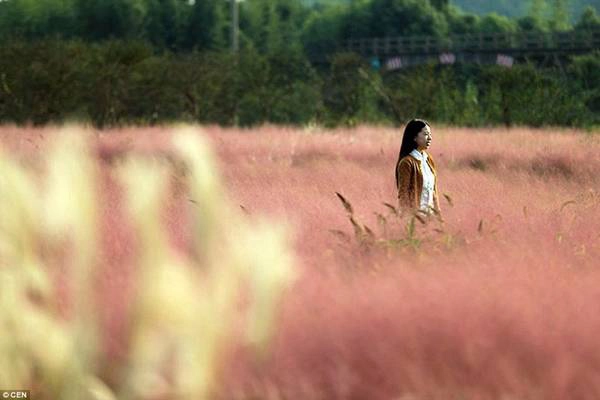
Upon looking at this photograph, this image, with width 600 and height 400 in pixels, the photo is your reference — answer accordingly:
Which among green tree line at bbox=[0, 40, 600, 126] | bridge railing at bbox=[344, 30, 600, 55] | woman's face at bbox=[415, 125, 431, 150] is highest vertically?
woman's face at bbox=[415, 125, 431, 150]

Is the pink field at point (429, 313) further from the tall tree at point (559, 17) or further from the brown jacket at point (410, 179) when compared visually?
the tall tree at point (559, 17)

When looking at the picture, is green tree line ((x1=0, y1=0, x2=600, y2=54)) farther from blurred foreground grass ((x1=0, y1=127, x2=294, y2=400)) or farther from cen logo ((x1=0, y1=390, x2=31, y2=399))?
blurred foreground grass ((x1=0, y1=127, x2=294, y2=400))

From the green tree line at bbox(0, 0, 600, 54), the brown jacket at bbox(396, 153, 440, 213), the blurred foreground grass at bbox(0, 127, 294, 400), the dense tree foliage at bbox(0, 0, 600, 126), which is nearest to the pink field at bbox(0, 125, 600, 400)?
the blurred foreground grass at bbox(0, 127, 294, 400)

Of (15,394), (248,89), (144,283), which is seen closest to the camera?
(144,283)

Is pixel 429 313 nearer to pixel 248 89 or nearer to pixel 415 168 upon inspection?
pixel 415 168

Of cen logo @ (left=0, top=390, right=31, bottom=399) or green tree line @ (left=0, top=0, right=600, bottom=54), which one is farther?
green tree line @ (left=0, top=0, right=600, bottom=54)

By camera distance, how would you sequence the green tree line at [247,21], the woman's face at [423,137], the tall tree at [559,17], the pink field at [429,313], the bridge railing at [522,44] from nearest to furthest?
the pink field at [429,313] < the woman's face at [423,137] < the bridge railing at [522,44] < the green tree line at [247,21] < the tall tree at [559,17]

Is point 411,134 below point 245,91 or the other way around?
the other way around

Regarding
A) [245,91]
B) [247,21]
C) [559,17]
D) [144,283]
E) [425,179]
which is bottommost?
[559,17]

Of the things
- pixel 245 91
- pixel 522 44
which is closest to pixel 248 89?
pixel 245 91

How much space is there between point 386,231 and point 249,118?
87.4 feet

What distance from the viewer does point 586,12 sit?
91.7 metres

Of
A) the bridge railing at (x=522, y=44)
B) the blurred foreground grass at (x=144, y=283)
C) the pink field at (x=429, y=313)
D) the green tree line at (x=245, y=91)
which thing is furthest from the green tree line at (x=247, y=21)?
the blurred foreground grass at (x=144, y=283)

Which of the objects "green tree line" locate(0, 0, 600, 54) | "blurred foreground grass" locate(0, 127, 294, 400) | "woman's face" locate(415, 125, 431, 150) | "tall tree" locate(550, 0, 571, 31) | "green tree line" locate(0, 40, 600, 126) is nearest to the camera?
"blurred foreground grass" locate(0, 127, 294, 400)
